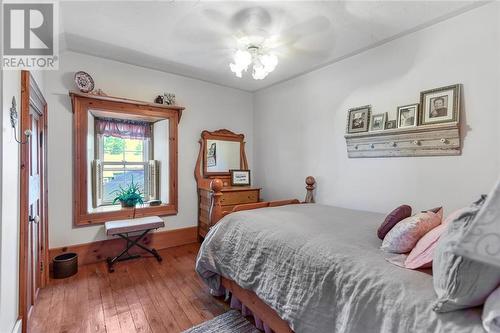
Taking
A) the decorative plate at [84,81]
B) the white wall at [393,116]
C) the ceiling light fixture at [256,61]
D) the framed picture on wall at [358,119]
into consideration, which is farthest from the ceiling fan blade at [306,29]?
the decorative plate at [84,81]

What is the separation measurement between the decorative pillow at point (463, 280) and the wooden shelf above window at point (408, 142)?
4.77 feet

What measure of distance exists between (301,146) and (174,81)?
205 cm

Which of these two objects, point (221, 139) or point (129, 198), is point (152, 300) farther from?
point (221, 139)

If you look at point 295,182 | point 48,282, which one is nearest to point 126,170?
point 48,282

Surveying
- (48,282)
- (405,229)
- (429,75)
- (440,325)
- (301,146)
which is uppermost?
(429,75)

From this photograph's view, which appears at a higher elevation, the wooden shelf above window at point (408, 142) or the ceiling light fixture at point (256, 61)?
the ceiling light fixture at point (256, 61)

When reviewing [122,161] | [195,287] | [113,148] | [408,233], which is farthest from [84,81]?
[408,233]

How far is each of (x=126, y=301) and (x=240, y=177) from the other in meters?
2.22

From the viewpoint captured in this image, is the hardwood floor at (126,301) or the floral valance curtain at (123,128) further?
the floral valance curtain at (123,128)

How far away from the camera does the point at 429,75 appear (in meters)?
2.20

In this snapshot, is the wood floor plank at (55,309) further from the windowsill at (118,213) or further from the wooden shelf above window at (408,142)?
the wooden shelf above window at (408,142)

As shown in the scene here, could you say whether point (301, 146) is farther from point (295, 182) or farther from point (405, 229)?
point (405, 229)

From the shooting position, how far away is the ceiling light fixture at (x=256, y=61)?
2.29m

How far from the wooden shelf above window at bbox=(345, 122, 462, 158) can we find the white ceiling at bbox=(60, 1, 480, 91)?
3.08ft
